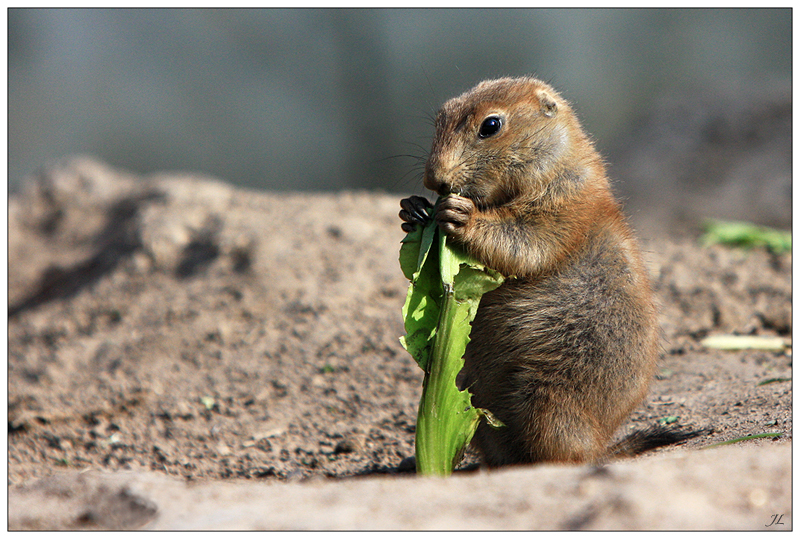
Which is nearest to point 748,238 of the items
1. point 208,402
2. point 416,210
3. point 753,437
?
point 753,437

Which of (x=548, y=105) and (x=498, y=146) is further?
(x=548, y=105)

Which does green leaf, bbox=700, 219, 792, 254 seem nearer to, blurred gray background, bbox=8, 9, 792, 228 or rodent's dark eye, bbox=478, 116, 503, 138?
blurred gray background, bbox=8, 9, 792, 228

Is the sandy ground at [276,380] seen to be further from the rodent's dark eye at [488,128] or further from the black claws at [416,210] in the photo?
the rodent's dark eye at [488,128]

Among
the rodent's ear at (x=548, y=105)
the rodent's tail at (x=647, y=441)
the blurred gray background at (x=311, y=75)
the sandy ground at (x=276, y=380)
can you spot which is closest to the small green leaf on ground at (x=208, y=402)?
the sandy ground at (x=276, y=380)

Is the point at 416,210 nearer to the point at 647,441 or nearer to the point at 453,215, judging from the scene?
the point at 453,215

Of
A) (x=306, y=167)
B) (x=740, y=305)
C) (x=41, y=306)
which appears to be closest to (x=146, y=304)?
(x=41, y=306)
